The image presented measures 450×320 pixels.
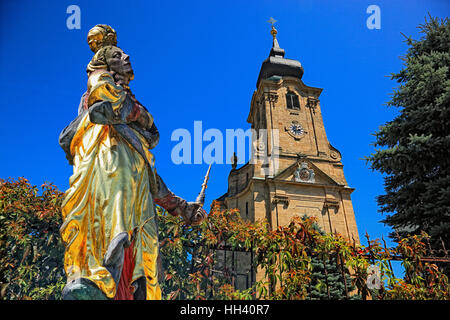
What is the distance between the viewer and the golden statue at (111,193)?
89.7 inches

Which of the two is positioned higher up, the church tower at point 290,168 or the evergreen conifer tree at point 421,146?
the church tower at point 290,168

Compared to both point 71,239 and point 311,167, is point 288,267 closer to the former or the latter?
point 71,239

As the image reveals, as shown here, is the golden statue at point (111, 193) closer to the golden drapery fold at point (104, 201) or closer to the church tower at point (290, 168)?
the golden drapery fold at point (104, 201)

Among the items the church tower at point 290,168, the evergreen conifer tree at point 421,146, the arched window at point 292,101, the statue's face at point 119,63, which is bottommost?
the statue's face at point 119,63

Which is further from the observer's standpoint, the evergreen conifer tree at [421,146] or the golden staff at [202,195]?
the evergreen conifer tree at [421,146]

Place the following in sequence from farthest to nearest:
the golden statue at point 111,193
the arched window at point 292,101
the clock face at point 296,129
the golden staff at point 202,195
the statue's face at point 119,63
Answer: the arched window at point 292,101 → the clock face at point 296,129 → the golden staff at point 202,195 → the statue's face at point 119,63 → the golden statue at point 111,193

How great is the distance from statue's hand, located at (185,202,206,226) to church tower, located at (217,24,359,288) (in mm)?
17689

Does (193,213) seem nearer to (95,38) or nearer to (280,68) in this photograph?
(95,38)

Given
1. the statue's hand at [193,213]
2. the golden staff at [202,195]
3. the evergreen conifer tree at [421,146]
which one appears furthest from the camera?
the evergreen conifer tree at [421,146]

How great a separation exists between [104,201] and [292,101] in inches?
→ 1088

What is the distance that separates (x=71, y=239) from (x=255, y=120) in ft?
94.7

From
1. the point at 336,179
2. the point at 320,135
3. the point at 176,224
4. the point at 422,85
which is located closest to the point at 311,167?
the point at 336,179

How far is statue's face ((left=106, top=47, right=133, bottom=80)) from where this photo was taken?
9.89 feet

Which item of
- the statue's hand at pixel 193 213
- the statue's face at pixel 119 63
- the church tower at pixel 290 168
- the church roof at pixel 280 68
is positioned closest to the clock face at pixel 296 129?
the church tower at pixel 290 168
